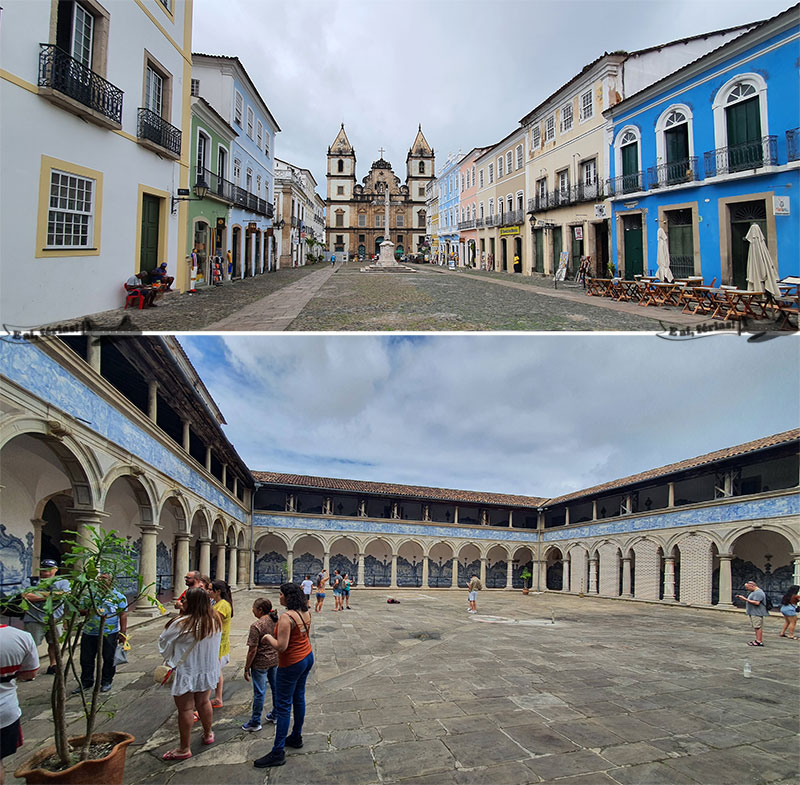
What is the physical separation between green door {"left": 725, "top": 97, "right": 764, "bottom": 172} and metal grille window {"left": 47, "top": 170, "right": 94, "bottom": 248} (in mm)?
10494

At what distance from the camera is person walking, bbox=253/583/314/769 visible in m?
3.87

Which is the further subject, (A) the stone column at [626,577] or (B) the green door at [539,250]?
(A) the stone column at [626,577]

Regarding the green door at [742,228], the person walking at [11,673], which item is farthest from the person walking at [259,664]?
the green door at [742,228]

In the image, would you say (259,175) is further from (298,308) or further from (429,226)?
(429,226)

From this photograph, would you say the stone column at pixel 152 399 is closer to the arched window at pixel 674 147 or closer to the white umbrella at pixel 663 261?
the white umbrella at pixel 663 261

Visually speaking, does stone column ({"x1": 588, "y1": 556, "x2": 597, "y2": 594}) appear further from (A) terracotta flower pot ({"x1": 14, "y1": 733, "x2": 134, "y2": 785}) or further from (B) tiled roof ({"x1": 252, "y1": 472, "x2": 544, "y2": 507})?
(A) terracotta flower pot ({"x1": 14, "y1": 733, "x2": 134, "y2": 785})

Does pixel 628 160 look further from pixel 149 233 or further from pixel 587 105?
pixel 149 233

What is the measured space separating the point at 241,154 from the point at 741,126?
14.1 metres

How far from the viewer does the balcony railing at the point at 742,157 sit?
962cm

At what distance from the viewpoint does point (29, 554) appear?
31.6 ft

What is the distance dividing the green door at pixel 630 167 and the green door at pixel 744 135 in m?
3.23

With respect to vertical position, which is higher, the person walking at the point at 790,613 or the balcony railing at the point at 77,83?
the balcony railing at the point at 77,83

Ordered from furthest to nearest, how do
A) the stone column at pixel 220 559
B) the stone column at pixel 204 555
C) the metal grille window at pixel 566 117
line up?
the stone column at pixel 220 559 → the metal grille window at pixel 566 117 → the stone column at pixel 204 555

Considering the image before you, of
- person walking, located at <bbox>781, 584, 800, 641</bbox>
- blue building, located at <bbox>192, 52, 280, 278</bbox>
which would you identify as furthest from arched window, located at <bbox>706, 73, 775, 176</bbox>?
blue building, located at <bbox>192, 52, 280, 278</bbox>
